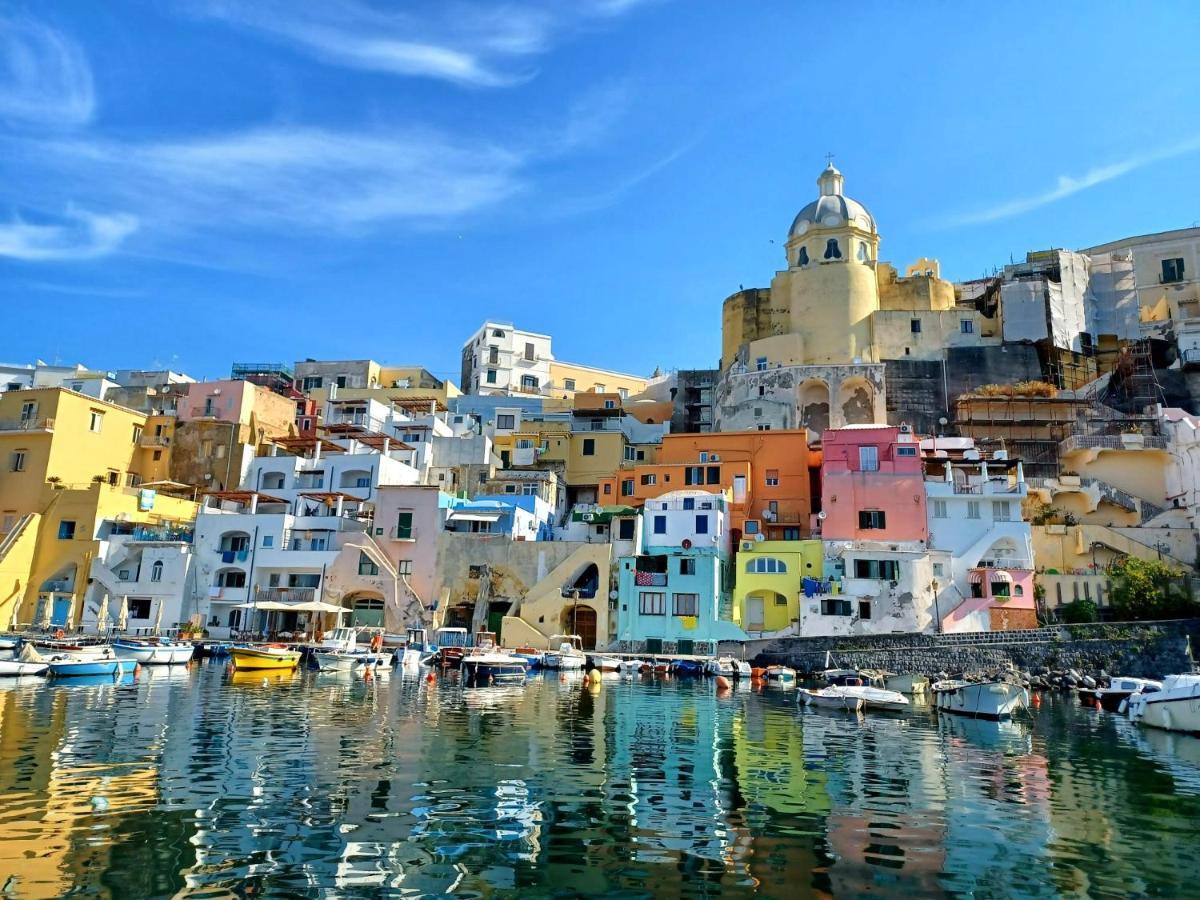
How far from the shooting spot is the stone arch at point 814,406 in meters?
57.7

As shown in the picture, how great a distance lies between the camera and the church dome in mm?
62125

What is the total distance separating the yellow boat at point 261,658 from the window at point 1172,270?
6894 centimetres

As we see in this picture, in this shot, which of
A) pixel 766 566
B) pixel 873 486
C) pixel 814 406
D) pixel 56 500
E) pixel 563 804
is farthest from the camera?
pixel 814 406

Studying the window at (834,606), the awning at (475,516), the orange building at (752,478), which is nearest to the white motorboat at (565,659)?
the awning at (475,516)

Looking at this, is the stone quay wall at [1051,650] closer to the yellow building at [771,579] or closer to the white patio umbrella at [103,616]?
the yellow building at [771,579]

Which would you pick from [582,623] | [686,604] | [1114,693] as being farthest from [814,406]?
[1114,693]

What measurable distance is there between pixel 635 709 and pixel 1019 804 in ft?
42.8

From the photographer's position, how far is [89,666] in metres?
29.9

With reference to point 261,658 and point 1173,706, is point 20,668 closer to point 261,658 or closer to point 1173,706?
point 261,658

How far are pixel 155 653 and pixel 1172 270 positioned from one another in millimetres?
74087

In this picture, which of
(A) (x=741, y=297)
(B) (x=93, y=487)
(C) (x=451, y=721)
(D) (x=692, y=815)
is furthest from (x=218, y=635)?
(A) (x=741, y=297)

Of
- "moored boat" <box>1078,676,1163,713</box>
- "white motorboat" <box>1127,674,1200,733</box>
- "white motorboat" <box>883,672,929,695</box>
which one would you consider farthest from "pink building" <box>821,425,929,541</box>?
"white motorboat" <box>1127,674,1200,733</box>

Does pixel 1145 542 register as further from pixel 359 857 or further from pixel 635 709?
pixel 359 857

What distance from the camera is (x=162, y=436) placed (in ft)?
182
